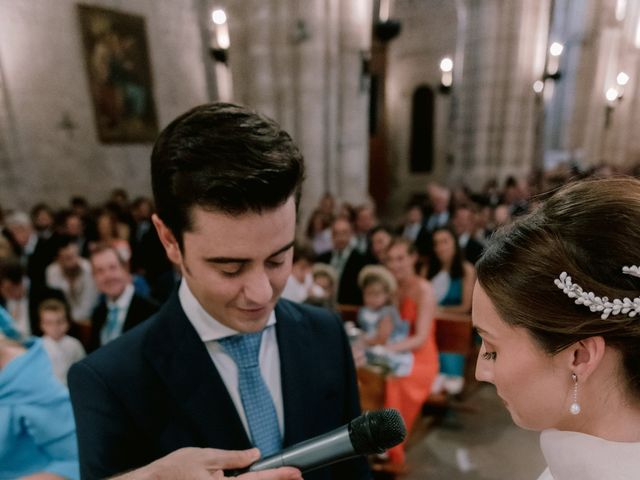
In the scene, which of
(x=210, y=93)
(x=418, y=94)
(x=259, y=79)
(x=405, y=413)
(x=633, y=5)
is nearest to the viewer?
(x=405, y=413)

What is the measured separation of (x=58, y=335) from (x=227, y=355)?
2822 mm

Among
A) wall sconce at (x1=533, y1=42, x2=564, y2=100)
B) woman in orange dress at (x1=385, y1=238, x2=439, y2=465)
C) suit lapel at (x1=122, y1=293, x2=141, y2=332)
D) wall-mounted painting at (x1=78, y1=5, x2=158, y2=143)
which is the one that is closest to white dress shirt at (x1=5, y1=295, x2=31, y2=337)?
suit lapel at (x1=122, y1=293, x2=141, y2=332)

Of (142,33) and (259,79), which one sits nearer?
(259,79)

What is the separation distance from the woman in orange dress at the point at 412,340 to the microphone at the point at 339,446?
2.66 m

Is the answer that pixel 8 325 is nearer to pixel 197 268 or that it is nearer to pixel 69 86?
pixel 197 268

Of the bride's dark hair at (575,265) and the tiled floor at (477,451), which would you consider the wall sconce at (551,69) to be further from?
the bride's dark hair at (575,265)

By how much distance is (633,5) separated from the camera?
16.4 m

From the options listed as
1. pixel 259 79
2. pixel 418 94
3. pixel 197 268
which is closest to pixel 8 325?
pixel 197 268

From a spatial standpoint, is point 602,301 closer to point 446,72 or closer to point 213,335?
A: point 213,335

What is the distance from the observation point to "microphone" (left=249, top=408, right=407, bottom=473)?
0.79m

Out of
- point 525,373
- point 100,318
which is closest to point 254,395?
point 525,373

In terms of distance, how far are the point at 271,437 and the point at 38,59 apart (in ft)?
26.9

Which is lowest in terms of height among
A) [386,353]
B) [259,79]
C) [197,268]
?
[386,353]

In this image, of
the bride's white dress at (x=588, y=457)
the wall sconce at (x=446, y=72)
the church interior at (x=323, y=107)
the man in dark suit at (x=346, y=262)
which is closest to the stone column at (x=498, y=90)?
the church interior at (x=323, y=107)
